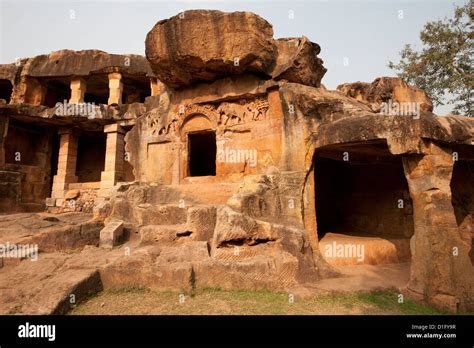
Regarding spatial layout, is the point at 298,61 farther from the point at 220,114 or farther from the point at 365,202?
the point at 365,202

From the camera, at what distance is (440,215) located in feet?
14.0

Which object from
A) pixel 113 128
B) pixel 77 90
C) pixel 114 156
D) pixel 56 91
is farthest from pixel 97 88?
pixel 114 156

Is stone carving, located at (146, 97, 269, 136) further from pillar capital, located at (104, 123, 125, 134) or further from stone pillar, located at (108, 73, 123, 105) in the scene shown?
stone pillar, located at (108, 73, 123, 105)

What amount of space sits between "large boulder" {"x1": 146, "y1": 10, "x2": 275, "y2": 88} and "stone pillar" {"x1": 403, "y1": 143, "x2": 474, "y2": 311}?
173 inches

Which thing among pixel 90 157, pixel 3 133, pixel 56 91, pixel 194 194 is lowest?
pixel 194 194

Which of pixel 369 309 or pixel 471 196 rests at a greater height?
pixel 471 196

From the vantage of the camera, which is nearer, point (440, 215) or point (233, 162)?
point (440, 215)

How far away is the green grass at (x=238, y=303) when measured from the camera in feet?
12.2

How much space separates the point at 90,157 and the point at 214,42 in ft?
52.6

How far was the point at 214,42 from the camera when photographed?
7070mm

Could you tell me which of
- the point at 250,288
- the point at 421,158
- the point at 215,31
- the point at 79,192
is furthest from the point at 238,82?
the point at 79,192

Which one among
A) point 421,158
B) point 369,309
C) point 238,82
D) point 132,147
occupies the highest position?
point 238,82

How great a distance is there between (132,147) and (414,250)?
26.4 ft
